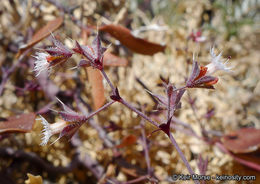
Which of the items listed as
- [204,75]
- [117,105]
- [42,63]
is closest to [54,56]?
[42,63]

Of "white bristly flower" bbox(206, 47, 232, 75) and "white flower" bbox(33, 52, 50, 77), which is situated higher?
"white bristly flower" bbox(206, 47, 232, 75)

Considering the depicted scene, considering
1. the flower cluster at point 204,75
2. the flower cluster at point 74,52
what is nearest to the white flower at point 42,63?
the flower cluster at point 74,52

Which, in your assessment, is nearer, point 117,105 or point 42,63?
point 42,63

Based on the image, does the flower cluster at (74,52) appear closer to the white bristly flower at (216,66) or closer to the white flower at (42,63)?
the white flower at (42,63)

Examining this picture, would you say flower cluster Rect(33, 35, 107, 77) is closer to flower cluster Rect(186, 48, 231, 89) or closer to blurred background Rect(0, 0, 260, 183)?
blurred background Rect(0, 0, 260, 183)

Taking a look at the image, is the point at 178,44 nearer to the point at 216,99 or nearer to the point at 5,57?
the point at 216,99

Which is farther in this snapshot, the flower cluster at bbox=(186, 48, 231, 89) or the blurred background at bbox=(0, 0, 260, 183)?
the blurred background at bbox=(0, 0, 260, 183)

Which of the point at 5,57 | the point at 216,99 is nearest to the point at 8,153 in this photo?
the point at 5,57

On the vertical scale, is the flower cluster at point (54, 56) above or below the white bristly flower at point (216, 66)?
below

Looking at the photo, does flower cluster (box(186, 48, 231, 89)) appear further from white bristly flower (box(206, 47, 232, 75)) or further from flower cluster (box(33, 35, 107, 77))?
flower cluster (box(33, 35, 107, 77))

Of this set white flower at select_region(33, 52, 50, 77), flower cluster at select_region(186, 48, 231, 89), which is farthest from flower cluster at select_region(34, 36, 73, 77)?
flower cluster at select_region(186, 48, 231, 89)

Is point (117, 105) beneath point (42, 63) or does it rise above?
above

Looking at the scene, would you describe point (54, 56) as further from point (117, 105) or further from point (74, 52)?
point (117, 105)
